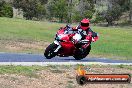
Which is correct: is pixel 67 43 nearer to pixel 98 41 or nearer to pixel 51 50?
pixel 51 50

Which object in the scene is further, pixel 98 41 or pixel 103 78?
pixel 98 41

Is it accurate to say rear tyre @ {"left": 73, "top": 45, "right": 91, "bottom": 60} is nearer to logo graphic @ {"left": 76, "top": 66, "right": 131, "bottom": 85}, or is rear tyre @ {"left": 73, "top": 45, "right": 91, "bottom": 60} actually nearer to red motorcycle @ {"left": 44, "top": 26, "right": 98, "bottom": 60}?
red motorcycle @ {"left": 44, "top": 26, "right": 98, "bottom": 60}

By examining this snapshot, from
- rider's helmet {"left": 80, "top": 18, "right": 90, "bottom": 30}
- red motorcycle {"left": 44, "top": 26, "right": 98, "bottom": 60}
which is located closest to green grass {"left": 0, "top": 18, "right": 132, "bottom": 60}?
red motorcycle {"left": 44, "top": 26, "right": 98, "bottom": 60}

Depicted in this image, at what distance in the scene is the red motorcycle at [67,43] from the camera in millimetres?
12320

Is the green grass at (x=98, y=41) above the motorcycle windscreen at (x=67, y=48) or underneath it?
underneath


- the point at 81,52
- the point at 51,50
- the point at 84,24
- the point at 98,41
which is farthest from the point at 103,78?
the point at 98,41

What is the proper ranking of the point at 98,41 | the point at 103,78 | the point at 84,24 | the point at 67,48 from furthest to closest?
the point at 98,41
the point at 67,48
the point at 84,24
the point at 103,78

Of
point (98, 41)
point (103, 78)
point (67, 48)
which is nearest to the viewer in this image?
point (103, 78)

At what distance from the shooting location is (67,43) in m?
12.5

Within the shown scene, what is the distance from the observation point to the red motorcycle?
40.4 feet

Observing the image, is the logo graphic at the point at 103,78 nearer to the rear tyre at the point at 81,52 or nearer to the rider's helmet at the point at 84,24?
the rider's helmet at the point at 84,24

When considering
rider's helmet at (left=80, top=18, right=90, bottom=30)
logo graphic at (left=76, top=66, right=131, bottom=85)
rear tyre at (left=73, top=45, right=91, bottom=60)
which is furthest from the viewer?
rear tyre at (left=73, top=45, right=91, bottom=60)

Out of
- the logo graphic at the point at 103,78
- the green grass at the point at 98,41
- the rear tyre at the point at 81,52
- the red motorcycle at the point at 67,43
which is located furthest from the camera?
Answer: the green grass at the point at 98,41

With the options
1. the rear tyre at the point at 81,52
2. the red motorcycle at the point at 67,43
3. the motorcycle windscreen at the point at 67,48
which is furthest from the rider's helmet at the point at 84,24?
the rear tyre at the point at 81,52
